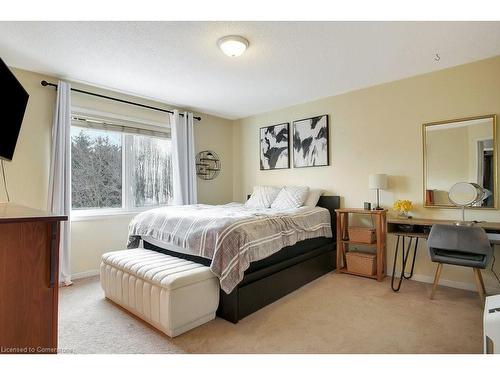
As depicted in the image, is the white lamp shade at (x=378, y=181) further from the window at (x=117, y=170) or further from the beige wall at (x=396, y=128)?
the window at (x=117, y=170)

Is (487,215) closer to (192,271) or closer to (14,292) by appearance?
(192,271)

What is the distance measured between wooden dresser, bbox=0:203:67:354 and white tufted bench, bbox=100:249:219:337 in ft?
2.63

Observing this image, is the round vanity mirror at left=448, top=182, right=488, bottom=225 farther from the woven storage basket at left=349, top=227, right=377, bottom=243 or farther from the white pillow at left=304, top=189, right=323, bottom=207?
the white pillow at left=304, top=189, right=323, bottom=207

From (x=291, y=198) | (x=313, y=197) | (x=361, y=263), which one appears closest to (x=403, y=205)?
(x=361, y=263)

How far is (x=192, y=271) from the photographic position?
2135mm

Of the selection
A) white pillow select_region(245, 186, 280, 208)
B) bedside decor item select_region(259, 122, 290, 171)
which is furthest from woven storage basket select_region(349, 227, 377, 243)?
bedside decor item select_region(259, 122, 290, 171)

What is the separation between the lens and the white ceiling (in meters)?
2.20

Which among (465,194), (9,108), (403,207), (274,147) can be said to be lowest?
(403,207)

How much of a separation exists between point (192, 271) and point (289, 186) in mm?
2533

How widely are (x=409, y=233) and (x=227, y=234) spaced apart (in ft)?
6.68

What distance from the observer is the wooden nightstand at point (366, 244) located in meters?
3.19

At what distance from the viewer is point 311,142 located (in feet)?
13.6

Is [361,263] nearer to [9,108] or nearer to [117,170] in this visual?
[117,170]
